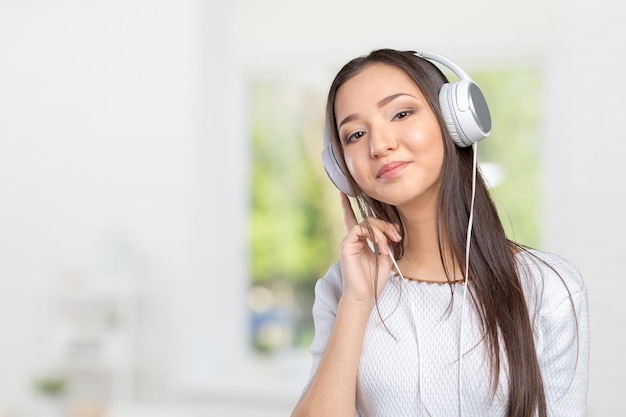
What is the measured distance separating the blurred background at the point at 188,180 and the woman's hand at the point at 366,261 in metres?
2.76

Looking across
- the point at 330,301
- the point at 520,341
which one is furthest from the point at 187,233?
the point at 520,341

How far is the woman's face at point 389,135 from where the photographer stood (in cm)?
137

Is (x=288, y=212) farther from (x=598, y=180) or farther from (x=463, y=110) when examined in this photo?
(x=463, y=110)

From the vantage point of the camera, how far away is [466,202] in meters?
1.46

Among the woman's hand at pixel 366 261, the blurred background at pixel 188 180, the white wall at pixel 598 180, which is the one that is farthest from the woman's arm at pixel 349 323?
the blurred background at pixel 188 180

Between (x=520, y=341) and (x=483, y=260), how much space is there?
16cm

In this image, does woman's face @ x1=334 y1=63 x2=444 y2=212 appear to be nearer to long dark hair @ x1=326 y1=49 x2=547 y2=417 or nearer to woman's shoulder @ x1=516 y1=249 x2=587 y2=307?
long dark hair @ x1=326 y1=49 x2=547 y2=417

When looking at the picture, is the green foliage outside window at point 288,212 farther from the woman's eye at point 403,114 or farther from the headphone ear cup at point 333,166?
the woman's eye at point 403,114

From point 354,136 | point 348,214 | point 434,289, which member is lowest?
point 434,289

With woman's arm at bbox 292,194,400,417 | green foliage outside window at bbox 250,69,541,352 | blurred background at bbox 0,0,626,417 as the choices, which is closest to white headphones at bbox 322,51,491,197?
woman's arm at bbox 292,194,400,417

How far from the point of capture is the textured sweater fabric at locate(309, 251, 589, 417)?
1347 millimetres

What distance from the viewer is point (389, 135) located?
4.47ft

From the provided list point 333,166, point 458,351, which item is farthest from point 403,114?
point 458,351

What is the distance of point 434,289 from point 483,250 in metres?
0.11
